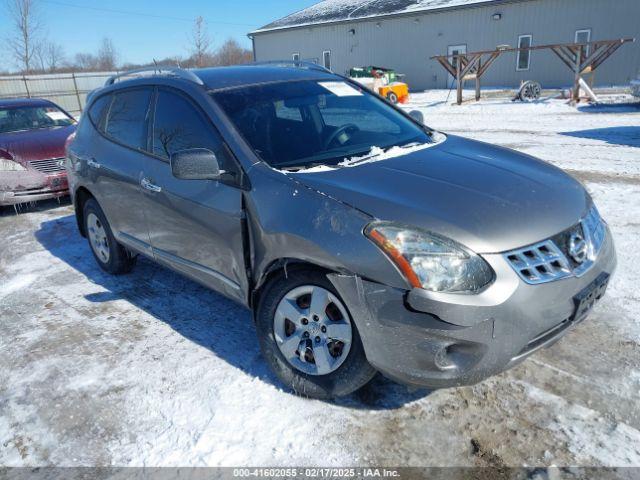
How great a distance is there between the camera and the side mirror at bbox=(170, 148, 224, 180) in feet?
9.57

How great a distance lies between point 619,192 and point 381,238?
17.2ft

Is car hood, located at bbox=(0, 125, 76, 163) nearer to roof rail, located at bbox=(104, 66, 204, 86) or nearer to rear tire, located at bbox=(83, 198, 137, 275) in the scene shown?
rear tire, located at bbox=(83, 198, 137, 275)

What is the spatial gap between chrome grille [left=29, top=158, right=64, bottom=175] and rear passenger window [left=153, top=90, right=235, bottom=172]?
440 cm

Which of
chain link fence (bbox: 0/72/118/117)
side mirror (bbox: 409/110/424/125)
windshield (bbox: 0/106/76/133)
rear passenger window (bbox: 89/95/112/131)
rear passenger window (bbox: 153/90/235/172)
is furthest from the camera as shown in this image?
chain link fence (bbox: 0/72/118/117)

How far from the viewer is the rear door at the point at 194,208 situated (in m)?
3.04

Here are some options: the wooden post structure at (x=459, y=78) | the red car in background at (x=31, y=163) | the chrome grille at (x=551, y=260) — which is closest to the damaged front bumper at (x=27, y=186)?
the red car in background at (x=31, y=163)

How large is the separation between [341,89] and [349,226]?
1.90 metres

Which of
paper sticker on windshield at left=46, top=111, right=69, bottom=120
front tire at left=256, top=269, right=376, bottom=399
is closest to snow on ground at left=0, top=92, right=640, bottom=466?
front tire at left=256, top=269, right=376, bottom=399

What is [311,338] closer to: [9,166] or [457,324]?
[457,324]

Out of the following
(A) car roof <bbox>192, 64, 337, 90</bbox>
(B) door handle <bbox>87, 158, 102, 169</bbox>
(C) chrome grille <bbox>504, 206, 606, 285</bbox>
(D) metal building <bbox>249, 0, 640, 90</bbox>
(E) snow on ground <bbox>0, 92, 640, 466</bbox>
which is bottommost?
(E) snow on ground <bbox>0, 92, 640, 466</bbox>

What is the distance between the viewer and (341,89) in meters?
3.96

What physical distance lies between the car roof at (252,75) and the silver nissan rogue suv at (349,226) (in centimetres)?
2

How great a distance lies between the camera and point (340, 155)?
317 centimetres

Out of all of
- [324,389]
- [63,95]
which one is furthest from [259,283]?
[63,95]
